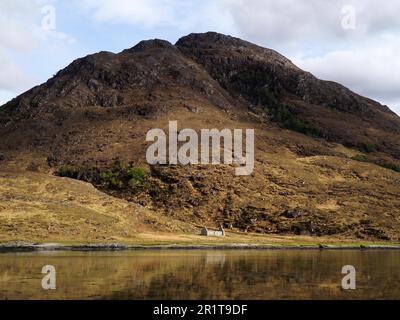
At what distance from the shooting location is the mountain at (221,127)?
8944 centimetres

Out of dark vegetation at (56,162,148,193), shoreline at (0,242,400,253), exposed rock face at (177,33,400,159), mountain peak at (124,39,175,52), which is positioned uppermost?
mountain peak at (124,39,175,52)

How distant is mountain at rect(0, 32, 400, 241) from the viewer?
8944 cm

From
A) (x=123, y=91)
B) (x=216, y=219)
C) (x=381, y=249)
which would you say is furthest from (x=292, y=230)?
(x=123, y=91)

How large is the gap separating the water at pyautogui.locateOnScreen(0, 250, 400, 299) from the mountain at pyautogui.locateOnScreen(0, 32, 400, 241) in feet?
144

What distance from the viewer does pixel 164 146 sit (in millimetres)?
103938

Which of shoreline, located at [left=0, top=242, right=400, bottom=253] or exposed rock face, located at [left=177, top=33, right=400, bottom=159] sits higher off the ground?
exposed rock face, located at [left=177, top=33, right=400, bottom=159]

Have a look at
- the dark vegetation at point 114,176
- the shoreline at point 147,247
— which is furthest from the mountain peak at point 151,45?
the shoreline at point 147,247

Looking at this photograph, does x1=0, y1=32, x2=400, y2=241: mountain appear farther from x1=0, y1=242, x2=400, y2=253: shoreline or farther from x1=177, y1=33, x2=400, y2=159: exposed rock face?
x1=0, y1=242, x2=400, y2=253: shoreline

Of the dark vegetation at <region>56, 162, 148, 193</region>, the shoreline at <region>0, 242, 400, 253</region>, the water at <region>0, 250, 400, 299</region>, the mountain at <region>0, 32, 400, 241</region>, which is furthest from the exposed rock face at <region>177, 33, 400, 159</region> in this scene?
the water at <region>0, 250, 400, 299</region>

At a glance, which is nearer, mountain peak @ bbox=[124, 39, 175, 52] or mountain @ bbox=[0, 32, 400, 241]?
mountain @ bbox=[0, 32, 400, 241]

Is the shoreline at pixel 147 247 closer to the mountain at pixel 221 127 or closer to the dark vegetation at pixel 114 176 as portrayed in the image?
the mountain at pixel 221 127

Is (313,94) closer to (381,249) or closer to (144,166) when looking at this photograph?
(144,166)

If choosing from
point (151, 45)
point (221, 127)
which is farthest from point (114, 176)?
point (151, 45)

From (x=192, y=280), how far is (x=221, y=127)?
293ft
